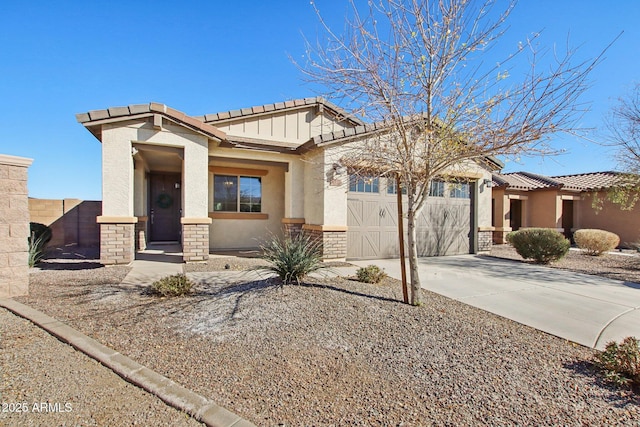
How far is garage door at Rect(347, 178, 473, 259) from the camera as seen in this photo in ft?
32.1

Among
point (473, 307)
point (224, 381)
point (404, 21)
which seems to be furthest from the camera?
point (473, 307)

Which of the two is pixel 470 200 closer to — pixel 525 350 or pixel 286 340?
pixel 525 350

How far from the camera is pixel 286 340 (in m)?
3.80

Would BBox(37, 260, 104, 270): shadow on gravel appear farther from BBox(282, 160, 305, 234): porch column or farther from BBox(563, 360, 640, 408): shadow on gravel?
BBox(563, 360, 640, 408): shadow on gravel

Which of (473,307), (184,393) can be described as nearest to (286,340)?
(184,393)

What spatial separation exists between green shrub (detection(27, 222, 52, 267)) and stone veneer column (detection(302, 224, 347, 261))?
23.8 feet

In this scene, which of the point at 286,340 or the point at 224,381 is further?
the point at 286,340

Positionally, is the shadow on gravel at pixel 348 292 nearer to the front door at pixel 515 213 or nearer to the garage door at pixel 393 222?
the garage door at pixel 393 222

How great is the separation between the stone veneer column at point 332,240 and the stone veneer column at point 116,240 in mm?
5007

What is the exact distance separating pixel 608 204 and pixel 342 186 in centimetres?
1696

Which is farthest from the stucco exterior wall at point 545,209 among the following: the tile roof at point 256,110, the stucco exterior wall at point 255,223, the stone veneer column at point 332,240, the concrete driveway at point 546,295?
the stucco exterior wall at point 255,223

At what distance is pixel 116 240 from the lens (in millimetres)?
7898

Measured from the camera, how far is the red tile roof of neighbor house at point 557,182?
16453 millimetres

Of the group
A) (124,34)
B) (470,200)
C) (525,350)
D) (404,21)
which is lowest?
(525,350)
